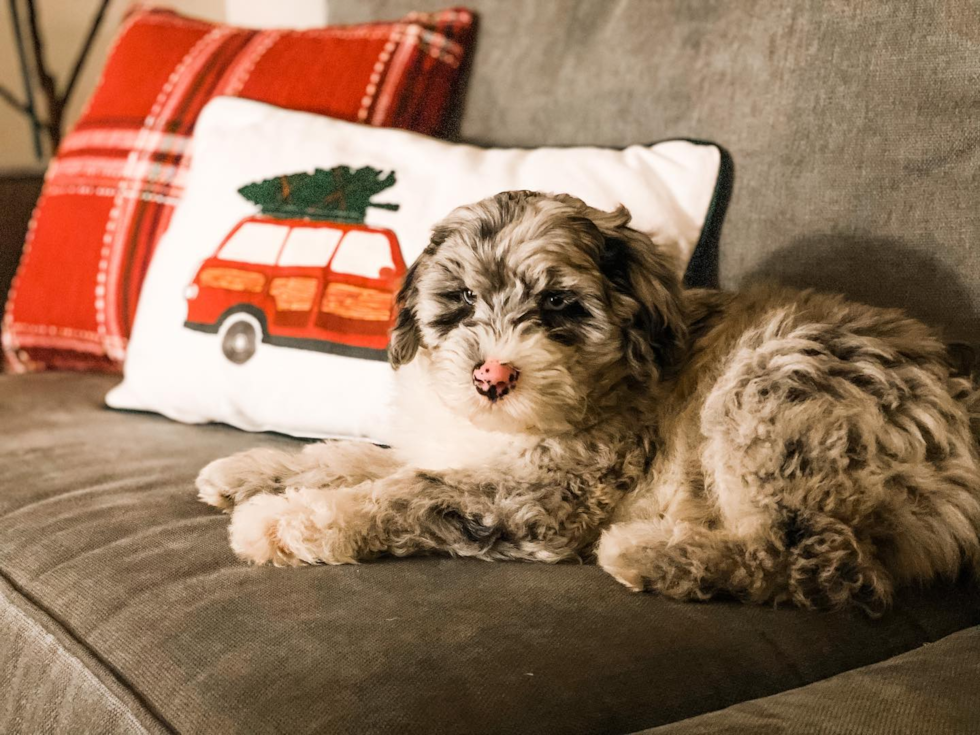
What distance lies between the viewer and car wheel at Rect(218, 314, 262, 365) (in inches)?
87.5

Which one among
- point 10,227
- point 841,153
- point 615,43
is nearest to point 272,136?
point 615,43

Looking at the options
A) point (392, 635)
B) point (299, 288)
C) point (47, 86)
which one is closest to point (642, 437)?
point (392, 635)

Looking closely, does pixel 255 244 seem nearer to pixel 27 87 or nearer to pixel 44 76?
pixel 44 76

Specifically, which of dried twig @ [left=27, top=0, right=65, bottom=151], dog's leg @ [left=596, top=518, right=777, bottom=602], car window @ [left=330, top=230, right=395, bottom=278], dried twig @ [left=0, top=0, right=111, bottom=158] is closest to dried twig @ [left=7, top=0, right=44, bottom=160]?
dried twig @ [left=0, top=0, right=111, bottom=158]

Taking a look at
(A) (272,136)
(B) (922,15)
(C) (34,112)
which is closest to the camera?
(B) (922,15)

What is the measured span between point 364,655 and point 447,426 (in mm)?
696

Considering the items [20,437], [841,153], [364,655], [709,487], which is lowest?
[20,437]

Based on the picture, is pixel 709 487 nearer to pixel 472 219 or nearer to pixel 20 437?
pixel 472 219

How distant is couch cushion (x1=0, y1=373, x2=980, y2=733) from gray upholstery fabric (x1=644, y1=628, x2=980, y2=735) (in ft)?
0.28

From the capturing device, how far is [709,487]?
168 cm

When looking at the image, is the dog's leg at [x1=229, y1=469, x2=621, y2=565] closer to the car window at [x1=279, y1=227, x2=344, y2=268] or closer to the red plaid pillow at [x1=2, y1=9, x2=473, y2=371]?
the car window at [x1=279, y1=227, x2=344, y2=268]

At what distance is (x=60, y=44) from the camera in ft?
16.1

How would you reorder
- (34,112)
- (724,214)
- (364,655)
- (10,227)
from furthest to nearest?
1. (34,112)
2. (10,227)
3. (724,214)
4. (364,655)

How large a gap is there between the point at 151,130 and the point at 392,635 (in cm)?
205
